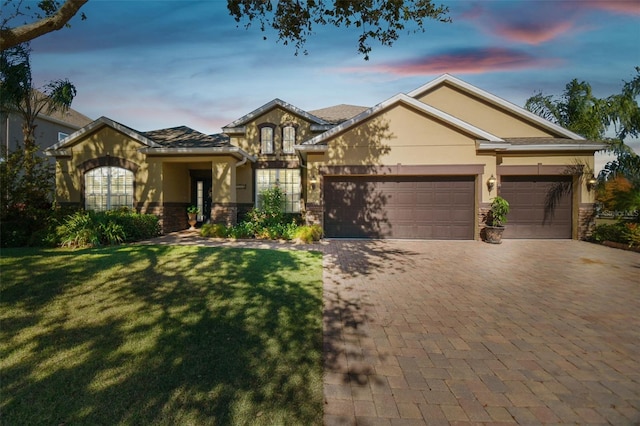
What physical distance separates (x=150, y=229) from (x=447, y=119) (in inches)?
522

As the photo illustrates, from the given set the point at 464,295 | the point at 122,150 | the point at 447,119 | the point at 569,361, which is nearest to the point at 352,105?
the point at 447,119

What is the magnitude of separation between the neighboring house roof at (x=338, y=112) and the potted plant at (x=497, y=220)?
927 centimetres

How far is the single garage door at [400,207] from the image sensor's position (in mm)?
12523

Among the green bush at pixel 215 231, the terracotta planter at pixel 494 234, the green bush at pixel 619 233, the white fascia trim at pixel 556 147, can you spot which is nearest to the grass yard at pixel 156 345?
the green bush at pixel 215 231

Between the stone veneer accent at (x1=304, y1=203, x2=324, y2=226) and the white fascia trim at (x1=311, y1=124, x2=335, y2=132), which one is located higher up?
the white fascia trim at (x1=311, y1=124, x2=335, y2=132)

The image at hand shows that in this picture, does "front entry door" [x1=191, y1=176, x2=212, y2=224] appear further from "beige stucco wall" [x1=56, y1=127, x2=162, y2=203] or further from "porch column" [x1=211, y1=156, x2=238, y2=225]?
"porch column" [x1=211, y1=156, x2=238, y2=225]

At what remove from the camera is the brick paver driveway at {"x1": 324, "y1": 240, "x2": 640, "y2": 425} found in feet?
8.73

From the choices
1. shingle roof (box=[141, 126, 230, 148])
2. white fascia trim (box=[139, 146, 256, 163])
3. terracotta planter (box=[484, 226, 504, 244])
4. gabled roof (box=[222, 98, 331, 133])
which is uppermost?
gabled roof (box=[222, 98, 331, 133])

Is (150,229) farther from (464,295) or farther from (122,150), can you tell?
(464,295)

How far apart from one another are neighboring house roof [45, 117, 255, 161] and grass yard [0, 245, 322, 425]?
7249 mm

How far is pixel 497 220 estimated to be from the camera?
11695 millimetres

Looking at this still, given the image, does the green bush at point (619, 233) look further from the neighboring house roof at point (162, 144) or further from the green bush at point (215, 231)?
the neighboring house roof at point (162, 144)

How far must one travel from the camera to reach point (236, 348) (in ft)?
11.6

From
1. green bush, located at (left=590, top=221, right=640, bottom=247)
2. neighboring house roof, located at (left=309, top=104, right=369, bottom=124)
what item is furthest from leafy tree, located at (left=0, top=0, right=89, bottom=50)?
green bush, located at (left=590, top=221, right=640, bottom=247)
